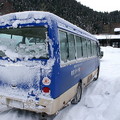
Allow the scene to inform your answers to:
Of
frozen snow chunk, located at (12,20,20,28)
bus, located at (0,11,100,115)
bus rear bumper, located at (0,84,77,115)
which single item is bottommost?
bus rear bumper, located at (0,84,77,115)

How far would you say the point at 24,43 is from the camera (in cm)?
463

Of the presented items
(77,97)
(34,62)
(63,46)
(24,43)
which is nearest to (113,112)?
(77,97)

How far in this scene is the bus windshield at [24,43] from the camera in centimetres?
438

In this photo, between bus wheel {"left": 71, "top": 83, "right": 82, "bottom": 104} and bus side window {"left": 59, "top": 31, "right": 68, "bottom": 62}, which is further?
bus wheel {"left": 71, "top": 83, "right": 82, "bottom": 104}

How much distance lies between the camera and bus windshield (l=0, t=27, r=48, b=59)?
4383mm

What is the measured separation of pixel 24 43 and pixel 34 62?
1.96 ft

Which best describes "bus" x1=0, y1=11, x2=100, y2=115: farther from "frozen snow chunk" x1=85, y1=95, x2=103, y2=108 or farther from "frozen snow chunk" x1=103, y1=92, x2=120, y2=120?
"frozen snow chunk" x1=85, y1=95, x2=103, y2=108

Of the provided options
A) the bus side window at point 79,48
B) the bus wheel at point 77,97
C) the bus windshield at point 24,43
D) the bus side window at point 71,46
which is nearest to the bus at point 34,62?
the bus windshield at point 24,43

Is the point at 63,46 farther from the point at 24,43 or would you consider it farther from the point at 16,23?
the point at 16,23

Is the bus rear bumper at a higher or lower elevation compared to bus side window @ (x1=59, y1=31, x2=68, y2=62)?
lower

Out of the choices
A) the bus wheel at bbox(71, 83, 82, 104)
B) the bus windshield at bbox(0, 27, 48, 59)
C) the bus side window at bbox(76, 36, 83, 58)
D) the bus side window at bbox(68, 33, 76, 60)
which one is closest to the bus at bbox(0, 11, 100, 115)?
the bus windshield at bbox(0, 27, 48, 59)

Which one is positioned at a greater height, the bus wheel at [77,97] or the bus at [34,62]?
the bus at [34,62]

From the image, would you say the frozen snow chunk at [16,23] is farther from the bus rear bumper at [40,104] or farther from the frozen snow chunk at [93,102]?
the frozen snow chunk at [93,102]

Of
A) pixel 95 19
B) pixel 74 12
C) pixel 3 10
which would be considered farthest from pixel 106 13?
pixel 3 10
